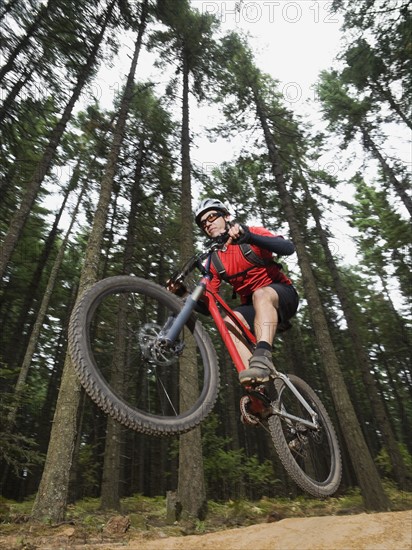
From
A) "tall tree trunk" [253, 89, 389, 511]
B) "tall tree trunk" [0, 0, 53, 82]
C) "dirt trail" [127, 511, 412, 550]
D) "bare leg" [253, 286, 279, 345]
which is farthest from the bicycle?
"tall tree trunk" [0, 0, 53, 82]

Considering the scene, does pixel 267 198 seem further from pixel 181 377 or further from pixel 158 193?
pixel 181 377

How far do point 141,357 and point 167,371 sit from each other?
1.79 feet

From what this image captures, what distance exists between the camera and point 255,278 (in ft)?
12.6

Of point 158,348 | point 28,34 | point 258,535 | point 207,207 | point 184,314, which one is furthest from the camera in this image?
point 28,34

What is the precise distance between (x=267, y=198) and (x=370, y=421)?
95.6 ft

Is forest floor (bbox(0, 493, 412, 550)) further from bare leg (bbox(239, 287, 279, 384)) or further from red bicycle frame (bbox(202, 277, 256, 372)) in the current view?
red bicycle frame (bbox(202, 277, 256, 372))

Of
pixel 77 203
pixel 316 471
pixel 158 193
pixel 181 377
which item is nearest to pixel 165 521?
pixel 181 377

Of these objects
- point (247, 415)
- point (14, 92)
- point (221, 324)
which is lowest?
point (247, 415)

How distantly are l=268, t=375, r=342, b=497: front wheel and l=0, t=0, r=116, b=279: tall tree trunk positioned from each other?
788cm

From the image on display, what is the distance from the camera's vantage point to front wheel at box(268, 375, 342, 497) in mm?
3512

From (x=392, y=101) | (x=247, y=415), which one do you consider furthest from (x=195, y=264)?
(x=392, y=101)

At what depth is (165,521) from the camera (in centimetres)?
750

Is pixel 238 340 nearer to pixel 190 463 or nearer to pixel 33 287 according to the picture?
pixel 190 463

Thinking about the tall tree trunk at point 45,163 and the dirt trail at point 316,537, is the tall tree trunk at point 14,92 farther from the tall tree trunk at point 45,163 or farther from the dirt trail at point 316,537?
the dirt trail at point 316,537
